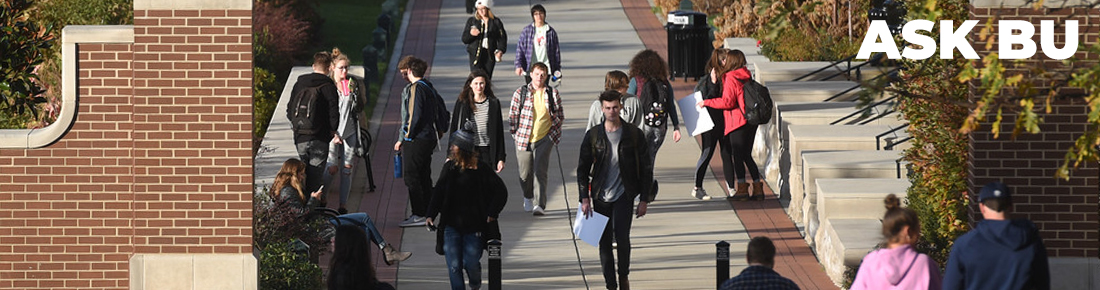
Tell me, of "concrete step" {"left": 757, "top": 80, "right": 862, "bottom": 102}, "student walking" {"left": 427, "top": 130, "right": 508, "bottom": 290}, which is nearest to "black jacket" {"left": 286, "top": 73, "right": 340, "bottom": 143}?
"student walking" {"left": 427, "top": 130, "right": 508, "bottom": 290}

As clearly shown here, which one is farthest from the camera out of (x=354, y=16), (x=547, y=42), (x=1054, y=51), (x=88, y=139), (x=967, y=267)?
(x=354, y=16)

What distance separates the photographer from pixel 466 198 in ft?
41.3

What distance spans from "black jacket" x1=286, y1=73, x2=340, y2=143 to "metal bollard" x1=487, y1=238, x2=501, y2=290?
3.29m

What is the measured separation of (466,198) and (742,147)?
4.86m

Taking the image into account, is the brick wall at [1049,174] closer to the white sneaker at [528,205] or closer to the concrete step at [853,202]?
the concrete step at [853,202]

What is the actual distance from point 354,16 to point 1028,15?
28333 millimetres

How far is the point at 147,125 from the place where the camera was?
12.5 meters

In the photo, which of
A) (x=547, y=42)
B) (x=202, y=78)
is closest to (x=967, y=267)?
(x=202, y=78)

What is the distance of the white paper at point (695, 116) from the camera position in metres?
16.6

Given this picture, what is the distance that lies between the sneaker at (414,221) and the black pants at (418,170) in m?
0.18

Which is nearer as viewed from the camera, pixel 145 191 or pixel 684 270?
pixel 145 191

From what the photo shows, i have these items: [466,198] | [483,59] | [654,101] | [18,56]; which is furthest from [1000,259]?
[483,59]

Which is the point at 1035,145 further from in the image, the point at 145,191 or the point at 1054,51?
the point at 145,191

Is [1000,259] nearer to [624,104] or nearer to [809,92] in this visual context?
[624,104]
